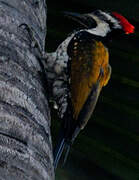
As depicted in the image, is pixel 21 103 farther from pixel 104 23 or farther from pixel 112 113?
pixel 112 113

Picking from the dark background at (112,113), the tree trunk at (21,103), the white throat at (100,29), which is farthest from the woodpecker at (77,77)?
the dark background at (112,113)

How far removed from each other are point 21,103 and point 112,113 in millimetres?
2274

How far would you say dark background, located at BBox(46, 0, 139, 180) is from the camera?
3.04 meters

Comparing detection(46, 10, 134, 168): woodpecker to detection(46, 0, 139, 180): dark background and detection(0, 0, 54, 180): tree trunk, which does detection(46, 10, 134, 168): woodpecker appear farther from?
detection(46, 0, 139, 180): dark background

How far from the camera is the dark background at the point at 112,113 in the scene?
9.99 feet

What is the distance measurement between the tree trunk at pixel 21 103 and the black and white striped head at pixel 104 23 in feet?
2.49

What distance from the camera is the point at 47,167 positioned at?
118cm

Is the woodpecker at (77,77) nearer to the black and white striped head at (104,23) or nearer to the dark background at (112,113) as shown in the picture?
the black and white striped head at (104,23)

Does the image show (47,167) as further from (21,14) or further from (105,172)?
(105,172)

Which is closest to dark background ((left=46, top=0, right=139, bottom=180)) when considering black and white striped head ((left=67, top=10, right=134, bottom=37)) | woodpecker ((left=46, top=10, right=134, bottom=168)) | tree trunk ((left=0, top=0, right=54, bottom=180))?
black and white striped head ((left=67, top=10, right=134, bottom=37))

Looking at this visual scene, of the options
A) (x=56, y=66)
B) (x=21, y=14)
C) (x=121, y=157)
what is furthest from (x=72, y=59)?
(x=121, y=157)

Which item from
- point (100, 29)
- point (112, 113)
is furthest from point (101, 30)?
point (112, 113)

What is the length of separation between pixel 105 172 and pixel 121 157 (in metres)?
0.31

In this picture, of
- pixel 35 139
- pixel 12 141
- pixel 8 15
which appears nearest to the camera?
pixel 12 141
